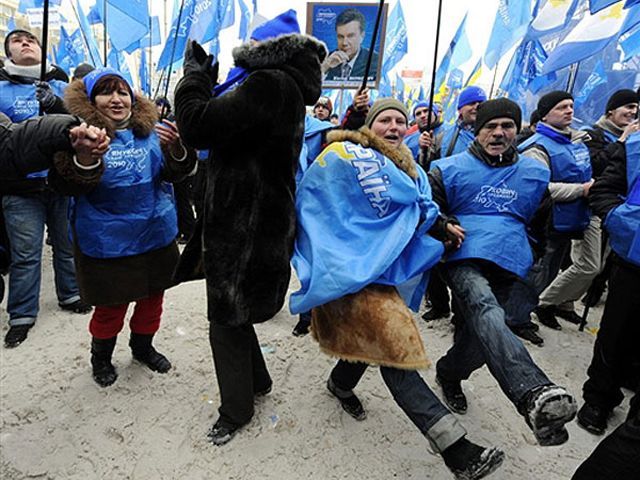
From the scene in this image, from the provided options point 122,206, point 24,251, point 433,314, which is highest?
point 122,206

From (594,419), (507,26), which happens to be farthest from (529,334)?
(507,26)

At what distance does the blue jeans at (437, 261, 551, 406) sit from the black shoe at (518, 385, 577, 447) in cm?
7

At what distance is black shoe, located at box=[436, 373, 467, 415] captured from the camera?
8.73 ft

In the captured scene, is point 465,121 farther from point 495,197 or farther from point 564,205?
point 495,197

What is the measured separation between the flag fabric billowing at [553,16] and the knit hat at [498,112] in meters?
4.17

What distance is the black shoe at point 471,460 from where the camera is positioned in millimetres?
1826

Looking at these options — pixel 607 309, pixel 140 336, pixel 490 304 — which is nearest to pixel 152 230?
pixel 140 336

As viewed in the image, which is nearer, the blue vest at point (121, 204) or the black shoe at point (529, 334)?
the blue vest at point (121, 204)

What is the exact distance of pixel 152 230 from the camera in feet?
8.41

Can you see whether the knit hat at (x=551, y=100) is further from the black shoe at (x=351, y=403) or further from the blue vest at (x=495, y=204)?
the black shoe at (x=351, y=403)

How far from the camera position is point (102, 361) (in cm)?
273

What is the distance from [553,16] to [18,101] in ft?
20.1

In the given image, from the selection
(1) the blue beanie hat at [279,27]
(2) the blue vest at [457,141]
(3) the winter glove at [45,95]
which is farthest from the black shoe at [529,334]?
(3) the winter glove at [45,95]

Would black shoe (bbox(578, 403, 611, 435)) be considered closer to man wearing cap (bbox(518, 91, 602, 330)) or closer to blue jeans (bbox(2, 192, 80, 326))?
man wearing cap (bbox(518, 91, 602, 330))
